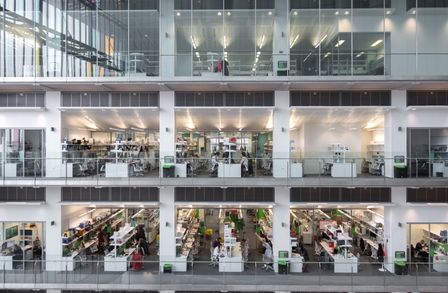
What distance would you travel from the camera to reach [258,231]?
15234mm

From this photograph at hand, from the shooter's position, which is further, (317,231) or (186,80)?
(317,231)

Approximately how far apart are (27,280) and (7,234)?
9.10 ft

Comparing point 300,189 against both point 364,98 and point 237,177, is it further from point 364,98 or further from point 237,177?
point 364,98

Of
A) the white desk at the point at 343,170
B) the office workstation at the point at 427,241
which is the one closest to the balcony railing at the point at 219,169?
the white desk at the point at 343,170

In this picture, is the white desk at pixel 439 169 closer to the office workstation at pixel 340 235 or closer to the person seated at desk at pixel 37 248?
the office workstation at pixel 340 235

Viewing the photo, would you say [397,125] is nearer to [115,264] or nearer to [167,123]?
[167,123]

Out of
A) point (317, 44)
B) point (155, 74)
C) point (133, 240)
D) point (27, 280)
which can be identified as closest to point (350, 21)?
point (317, 44)

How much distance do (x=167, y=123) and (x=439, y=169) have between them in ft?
36.6

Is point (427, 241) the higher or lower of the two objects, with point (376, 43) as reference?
lower

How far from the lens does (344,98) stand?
12.9m

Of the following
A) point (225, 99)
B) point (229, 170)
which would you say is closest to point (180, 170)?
point (229, 170)

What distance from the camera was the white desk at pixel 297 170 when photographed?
12.4m

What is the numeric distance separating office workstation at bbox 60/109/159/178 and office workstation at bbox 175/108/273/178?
152 centimetres

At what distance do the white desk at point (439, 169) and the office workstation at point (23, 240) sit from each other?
644 inches
